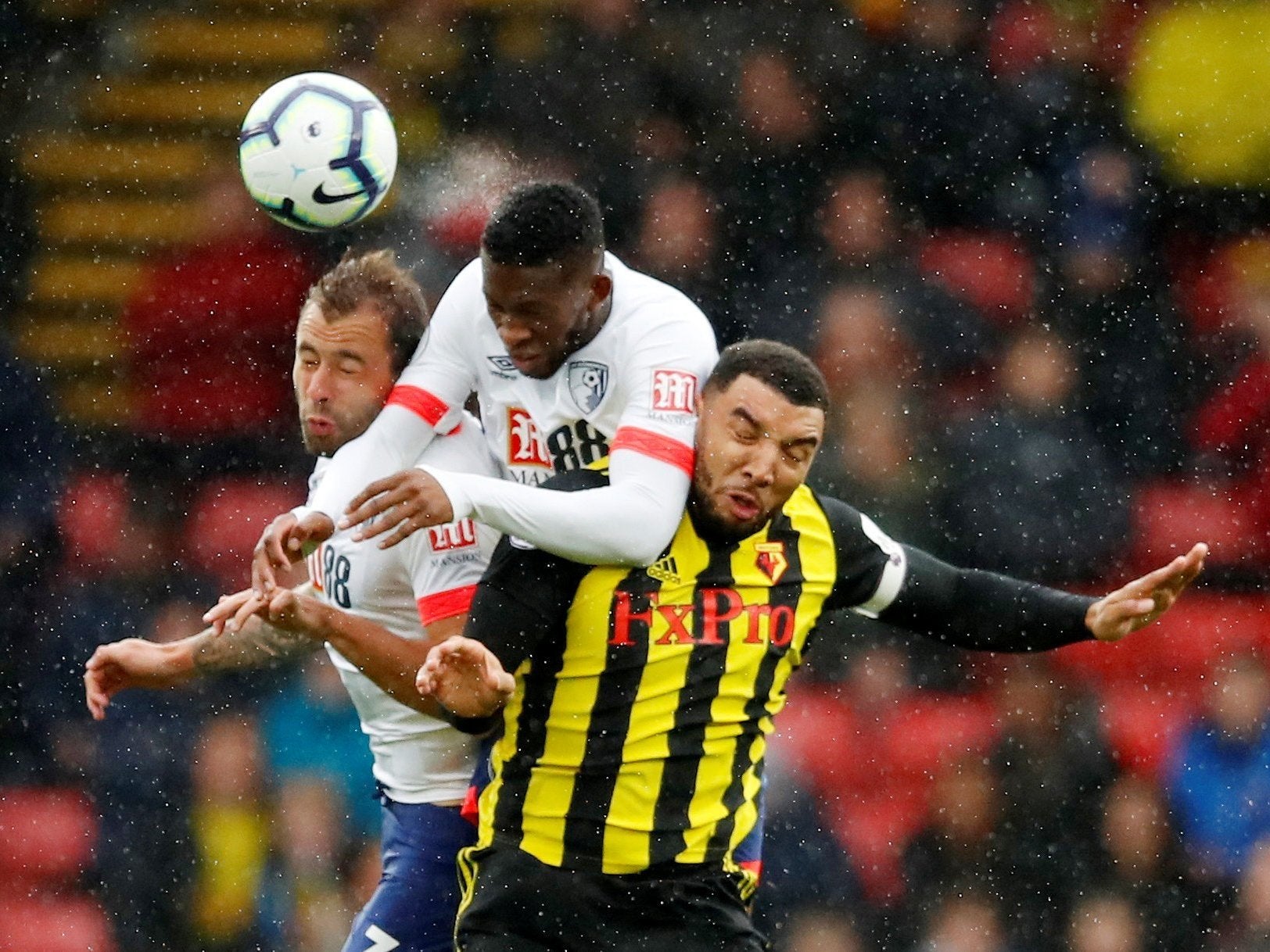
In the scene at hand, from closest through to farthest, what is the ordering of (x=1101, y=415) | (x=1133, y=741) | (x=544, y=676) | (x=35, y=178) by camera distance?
1. (x=544, y=676)
2. (x=1133, y=741)
3. (x=1101, y=415)
4. (x=35, y=178)

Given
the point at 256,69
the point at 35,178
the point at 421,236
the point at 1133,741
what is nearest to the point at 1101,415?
the point at 1133,741

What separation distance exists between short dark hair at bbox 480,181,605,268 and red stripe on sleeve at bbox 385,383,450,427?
0.44 m

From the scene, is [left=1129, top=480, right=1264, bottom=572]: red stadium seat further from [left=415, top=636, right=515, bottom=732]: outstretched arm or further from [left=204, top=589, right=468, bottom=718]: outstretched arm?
[left=415, top=636, right=515, bottom=732]: outstretched arm

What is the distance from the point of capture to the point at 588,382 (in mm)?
4160

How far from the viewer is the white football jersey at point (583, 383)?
3947 mm

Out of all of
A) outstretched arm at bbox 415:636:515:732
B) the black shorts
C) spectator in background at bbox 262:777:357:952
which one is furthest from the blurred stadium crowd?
outstretched arm at bbox 415:636:515:732

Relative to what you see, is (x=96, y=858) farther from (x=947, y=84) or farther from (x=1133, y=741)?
(x=947, y=84)

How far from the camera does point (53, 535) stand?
727 cm

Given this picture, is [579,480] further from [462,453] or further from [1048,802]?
[1048,802]

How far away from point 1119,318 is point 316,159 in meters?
3.84

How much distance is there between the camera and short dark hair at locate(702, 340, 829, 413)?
3.85 m

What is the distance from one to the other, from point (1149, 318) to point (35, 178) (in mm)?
4328

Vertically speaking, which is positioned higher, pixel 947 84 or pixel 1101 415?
pixel 947 84

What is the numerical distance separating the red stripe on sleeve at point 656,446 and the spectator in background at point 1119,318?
3.68 metres
